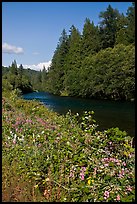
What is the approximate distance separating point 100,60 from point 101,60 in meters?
0.25

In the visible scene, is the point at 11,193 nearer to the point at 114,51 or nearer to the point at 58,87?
the point at 114,51

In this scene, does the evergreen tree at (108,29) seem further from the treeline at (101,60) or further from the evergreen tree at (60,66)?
the evergreen tree at (60,66)

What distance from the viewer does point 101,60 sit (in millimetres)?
44594

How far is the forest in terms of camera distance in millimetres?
42719

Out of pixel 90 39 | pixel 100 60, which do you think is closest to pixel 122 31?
pixel 90 39

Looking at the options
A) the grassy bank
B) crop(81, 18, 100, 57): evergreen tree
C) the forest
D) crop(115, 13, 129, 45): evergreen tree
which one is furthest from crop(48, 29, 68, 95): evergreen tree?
the grassy bank

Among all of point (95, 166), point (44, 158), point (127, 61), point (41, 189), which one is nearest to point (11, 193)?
point (41, 189)

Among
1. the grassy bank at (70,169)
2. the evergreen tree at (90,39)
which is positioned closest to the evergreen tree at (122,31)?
the evergreen tree at (90,39)

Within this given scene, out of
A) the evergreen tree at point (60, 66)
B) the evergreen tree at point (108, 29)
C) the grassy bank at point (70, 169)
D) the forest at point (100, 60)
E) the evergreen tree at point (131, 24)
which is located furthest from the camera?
the evergreen tree at point (60, 66)

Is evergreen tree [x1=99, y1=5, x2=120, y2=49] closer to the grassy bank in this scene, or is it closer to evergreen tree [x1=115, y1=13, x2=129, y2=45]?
evergreen tree [x1=115, y1=13, x2=129, y2=45]

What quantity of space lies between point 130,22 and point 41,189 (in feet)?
165

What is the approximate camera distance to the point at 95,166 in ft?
13.0

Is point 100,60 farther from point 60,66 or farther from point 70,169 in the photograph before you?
point 70,169

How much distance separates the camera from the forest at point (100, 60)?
42.7 metres
